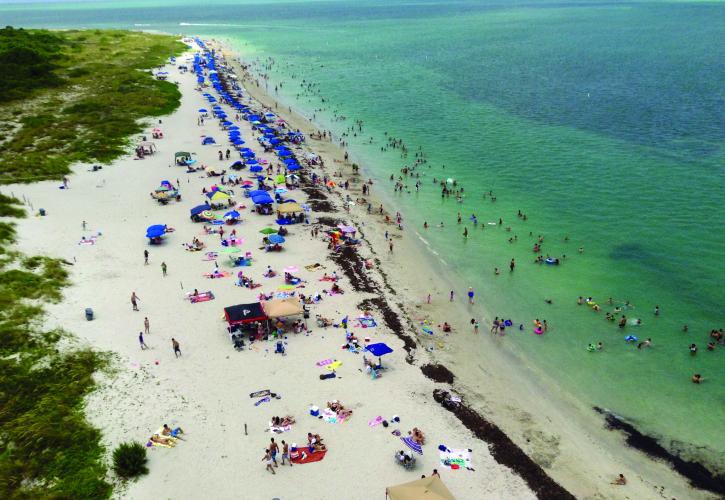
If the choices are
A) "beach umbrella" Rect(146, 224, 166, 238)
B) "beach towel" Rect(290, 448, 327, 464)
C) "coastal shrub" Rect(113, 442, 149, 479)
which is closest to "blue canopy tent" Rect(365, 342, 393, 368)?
"beach towel" Rect(290, 448, 327, 464)

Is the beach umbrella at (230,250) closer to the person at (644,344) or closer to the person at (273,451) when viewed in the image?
the person at (273,451)

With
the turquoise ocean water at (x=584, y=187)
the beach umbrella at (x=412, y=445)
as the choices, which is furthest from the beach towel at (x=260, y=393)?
the turquoise ocean water at (x=584, y=187)

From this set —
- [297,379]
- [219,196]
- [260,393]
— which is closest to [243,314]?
[297,379]

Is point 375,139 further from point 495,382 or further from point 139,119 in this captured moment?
point 495,382

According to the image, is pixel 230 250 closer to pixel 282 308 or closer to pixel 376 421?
pixel 282 308

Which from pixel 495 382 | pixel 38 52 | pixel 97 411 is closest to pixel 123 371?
pixel 97 411

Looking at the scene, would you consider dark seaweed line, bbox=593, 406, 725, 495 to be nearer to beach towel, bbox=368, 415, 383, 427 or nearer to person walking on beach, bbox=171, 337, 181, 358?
beach towel, bbox=368, 415, 383, 427
